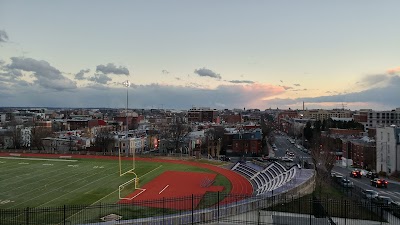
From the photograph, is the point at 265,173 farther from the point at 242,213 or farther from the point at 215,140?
the point at 215,140

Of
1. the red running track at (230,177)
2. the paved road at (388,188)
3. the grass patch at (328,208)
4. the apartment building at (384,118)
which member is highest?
the apartment building at (384,118)

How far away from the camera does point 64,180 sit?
120ft

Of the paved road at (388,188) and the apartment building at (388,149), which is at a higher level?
the apartment building at (388,149)

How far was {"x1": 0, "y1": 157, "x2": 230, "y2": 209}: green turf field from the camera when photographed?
92.6 ft

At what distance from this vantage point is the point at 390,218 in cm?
2002

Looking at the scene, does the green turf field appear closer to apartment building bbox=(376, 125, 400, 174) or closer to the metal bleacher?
the metal bleacher

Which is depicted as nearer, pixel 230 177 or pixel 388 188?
pixel 388 188

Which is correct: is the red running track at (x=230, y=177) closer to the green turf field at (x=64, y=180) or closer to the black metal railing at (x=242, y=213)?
the green turf field at (x=64, y=180)

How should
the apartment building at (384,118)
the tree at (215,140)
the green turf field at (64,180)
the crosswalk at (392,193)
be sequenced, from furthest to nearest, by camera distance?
the apartment building at (384,118) < the tree at (215,140) < the crosswalk at (392,193) < the green turf field at (64,180)

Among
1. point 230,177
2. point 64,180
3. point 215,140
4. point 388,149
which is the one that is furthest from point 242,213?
point 215,140

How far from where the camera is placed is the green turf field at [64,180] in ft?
92.6

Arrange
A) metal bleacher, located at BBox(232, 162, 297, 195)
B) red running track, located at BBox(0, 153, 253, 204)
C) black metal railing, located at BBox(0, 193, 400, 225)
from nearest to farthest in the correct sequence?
1. black metal railing, located at BBox(0, 193, 400, 225)
2. red running track, located at BBox(0, 153, 253, 204)
3. metal bleacher, located at BBox(232, 162, 297, 195)

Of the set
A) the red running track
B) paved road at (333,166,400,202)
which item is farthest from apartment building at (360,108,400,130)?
the red running track

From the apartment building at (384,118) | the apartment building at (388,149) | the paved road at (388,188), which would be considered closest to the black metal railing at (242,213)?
the paved road at (388,188)
